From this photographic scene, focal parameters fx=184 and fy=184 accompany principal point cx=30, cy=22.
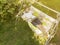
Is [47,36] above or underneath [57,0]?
underneath

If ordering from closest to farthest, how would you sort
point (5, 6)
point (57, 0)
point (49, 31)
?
point (49, 31), point (5, 6), point (57, 0)

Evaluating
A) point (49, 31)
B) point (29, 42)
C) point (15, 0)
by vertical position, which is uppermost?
point (15, 0)

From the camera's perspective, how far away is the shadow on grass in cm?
418

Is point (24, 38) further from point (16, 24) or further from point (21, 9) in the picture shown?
point (21, 9)

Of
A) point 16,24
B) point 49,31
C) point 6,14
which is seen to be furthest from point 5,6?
point 49,31

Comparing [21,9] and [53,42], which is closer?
[53,42]

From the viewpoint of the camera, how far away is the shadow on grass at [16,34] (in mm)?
4176

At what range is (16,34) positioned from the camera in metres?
4.30

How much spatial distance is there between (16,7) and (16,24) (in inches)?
17.2

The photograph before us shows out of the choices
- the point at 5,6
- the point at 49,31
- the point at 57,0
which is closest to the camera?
the point at 49,31

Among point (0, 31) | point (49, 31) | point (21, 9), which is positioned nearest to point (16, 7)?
point (21, 9)

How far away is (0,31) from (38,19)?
932mm

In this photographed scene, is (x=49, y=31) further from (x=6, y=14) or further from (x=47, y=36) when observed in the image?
(x=6, y=14)

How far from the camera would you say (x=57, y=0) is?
15.7 feet
